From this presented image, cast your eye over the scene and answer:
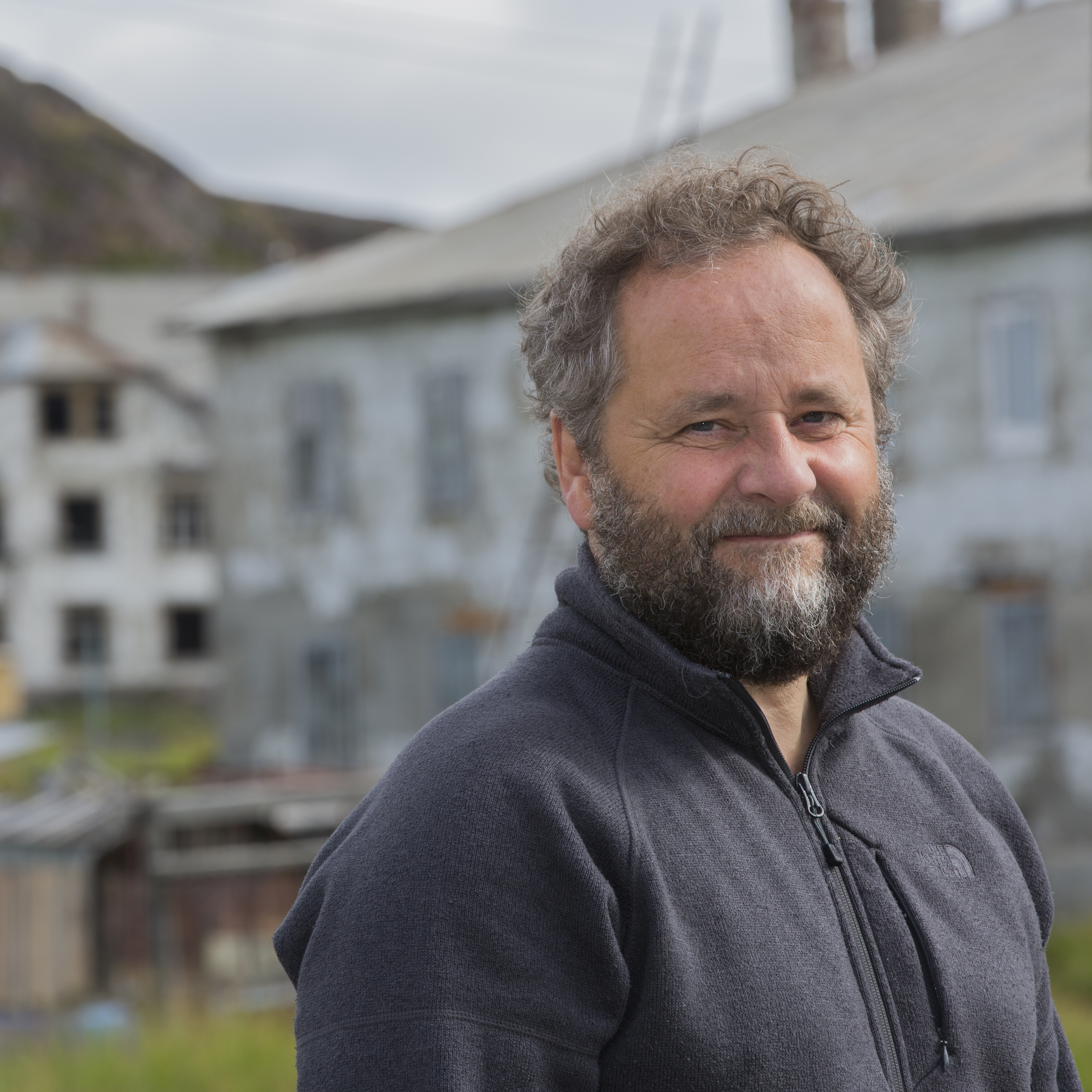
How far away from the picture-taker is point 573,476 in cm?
206

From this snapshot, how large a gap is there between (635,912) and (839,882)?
0.32 meters

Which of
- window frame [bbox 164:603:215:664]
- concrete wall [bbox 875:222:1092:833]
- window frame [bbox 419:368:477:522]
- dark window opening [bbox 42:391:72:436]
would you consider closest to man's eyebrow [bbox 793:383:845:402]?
concrete wall [bbox 875:222:1092:833]

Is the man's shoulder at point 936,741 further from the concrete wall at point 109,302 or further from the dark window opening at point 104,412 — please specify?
the concrete wall at point 109,302

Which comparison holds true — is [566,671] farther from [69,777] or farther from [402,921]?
[69,777]

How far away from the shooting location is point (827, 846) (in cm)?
184

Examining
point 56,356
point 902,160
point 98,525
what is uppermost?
point 56,356

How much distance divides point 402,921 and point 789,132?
18.0m

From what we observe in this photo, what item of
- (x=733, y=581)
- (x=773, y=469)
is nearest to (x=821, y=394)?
(x=773, y=469)

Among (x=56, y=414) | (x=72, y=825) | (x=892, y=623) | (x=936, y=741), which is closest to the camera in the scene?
(x=936, y=741)

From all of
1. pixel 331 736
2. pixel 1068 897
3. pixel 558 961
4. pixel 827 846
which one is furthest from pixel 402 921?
pixel 331 736

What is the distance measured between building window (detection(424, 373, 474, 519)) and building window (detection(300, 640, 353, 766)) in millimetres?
2395

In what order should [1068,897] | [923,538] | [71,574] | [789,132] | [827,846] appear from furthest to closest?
[71,574], [789,132], [923,538], [1068,897], [827,846]

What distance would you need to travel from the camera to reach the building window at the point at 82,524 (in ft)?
130

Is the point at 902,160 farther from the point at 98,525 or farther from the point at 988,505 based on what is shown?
the point at 98,525
